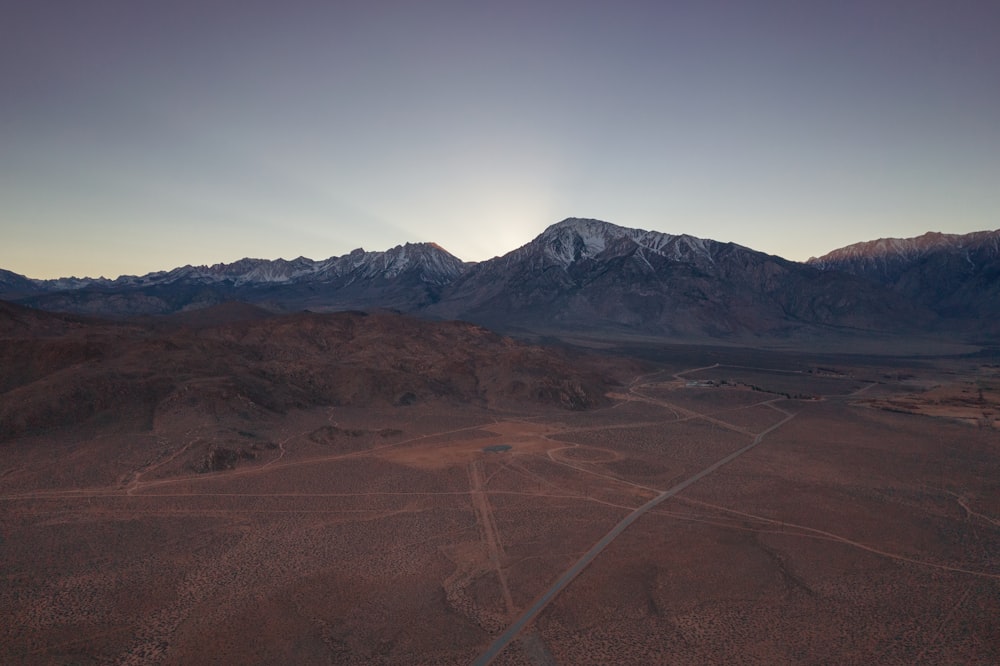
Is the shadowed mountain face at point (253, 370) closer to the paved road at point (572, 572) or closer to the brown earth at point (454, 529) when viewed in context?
the brown earth at point (454, 529)

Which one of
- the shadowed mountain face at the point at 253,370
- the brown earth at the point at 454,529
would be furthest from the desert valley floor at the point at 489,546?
the shadowed mountain face at the point at 253,370

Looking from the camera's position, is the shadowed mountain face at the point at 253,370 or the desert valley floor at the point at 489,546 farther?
the shadowed mountain face at the point at 253,370

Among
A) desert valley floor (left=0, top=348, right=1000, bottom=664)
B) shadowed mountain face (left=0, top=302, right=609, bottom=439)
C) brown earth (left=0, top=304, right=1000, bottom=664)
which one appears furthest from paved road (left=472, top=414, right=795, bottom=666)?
shadowed mountain face (left=0, top=302, right=609, bottom=439)

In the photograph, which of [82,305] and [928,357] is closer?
[928,357]

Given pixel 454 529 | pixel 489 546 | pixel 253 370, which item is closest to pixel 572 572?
pixel 489 546

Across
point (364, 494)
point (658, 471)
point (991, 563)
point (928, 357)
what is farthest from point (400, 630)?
point (928, 357)

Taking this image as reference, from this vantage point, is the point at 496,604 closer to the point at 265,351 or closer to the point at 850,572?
the point at 850,572
